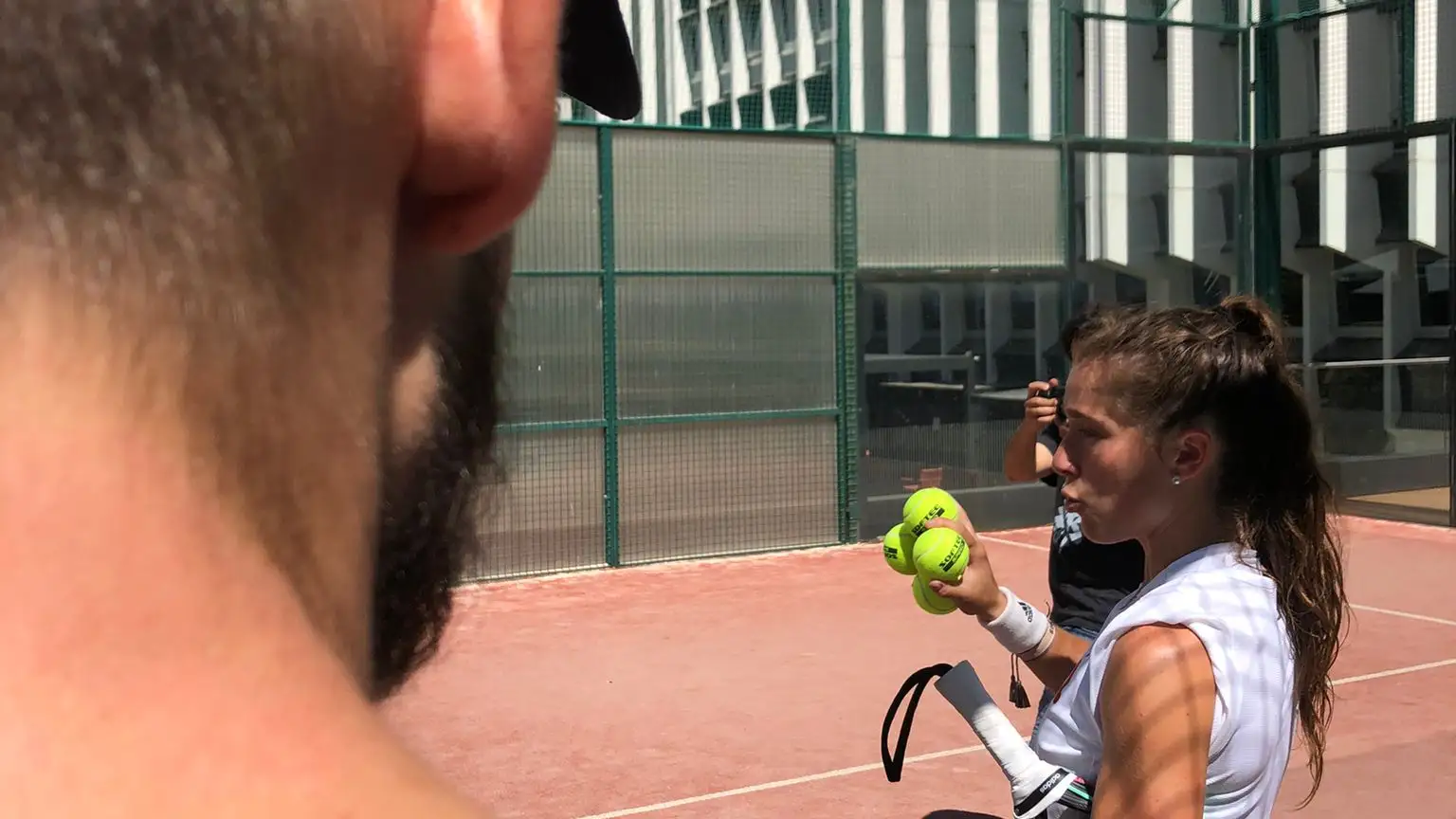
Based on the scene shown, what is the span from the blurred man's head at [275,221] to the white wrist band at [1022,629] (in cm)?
232

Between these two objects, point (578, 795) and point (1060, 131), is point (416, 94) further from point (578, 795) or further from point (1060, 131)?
point (1060, 131)

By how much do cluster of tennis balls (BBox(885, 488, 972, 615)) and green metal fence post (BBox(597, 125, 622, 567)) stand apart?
7.54 metres

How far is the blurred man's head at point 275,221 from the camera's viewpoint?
1.81 feet

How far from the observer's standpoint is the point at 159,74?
1.84 feet

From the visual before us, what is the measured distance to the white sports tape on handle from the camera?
2.28 meters

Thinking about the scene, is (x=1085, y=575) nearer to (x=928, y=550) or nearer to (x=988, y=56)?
(x=928, y=550)

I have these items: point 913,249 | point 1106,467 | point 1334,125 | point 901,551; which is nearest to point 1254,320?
point 1106,467

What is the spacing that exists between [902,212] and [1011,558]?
10.5 feet

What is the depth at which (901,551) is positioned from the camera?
3.25 m

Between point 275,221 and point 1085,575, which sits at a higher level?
point 275,221

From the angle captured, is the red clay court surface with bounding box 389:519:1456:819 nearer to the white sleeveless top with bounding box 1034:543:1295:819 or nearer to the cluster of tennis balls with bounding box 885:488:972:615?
the cluster of tennis balls with bounding box 885:488:972:615

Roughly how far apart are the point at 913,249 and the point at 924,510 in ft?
30.0

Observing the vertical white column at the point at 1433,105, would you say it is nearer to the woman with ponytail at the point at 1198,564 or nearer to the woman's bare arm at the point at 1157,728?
the woman with ponytail at the point at 1198,564

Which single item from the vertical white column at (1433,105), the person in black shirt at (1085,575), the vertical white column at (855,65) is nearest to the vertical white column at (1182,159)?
the vertical white column at (1433,105)
